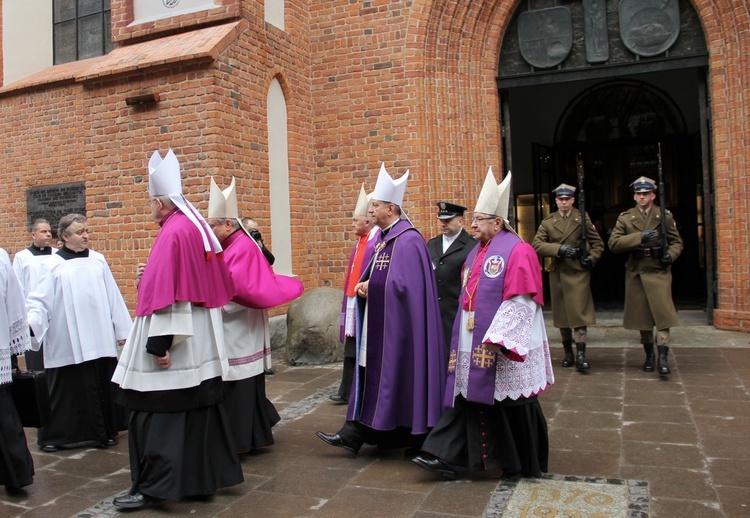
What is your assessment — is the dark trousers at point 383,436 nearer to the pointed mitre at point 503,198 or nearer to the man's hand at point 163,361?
the man's hand at point 163,361

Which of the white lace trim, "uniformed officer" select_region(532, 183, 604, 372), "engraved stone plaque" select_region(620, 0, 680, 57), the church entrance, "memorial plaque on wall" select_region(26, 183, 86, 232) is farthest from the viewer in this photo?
the church entrance

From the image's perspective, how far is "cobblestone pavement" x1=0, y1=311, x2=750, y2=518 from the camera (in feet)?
13.3

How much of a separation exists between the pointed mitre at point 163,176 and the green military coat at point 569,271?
4522mm

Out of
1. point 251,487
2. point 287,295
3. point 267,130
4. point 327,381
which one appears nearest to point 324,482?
point 251,487

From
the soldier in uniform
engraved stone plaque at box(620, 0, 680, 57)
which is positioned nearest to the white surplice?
the soldier in uniform

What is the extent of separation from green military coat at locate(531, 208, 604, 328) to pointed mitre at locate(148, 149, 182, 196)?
178 inches

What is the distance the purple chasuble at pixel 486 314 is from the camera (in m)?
4.28

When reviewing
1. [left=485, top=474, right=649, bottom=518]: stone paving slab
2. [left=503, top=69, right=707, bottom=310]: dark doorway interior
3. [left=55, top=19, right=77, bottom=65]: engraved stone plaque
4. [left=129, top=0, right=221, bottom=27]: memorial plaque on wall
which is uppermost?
[left=55, top=19, right=77, bottom=65]: engraved stone plaque

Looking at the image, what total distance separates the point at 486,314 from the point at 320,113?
6.63m

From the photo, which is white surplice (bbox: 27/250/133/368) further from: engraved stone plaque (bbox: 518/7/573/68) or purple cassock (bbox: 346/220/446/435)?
engraved stone plaque (bbox: 518/7/573/68)

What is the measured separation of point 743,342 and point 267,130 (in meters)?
6.53

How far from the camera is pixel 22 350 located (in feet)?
15.2

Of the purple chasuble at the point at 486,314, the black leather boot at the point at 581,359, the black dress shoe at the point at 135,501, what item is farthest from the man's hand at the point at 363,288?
the black leather boot at the point at 581,359

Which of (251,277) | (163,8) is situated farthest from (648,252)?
(163,8)
